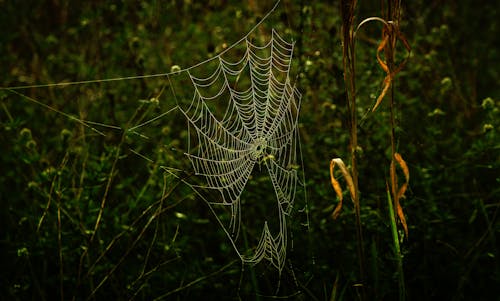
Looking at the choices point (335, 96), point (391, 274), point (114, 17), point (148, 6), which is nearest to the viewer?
point (391, 274)

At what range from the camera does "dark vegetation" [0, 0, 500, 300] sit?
7.45 feet

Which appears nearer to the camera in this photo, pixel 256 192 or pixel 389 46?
pixel 389 46

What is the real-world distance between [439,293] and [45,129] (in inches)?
87.5

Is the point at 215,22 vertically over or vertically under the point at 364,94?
over

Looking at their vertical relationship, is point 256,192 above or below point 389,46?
below

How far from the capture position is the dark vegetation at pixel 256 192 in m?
2.27

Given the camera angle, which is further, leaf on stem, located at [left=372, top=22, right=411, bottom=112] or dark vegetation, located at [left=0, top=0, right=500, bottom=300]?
dark vegetation, located at [left=0, top=0, right=500, bottom=300]

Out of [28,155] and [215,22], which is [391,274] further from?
[215,22]

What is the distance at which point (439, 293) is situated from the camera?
2393 millimetres

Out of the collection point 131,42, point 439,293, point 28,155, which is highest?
point 131,42

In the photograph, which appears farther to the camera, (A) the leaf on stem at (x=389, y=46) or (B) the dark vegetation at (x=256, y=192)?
(B) the dark vegetation at (x=256, y=192)

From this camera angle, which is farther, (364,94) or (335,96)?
(364,94)

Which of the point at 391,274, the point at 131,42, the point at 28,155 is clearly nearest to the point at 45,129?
the point at 131,42

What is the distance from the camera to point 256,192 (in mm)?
2854
